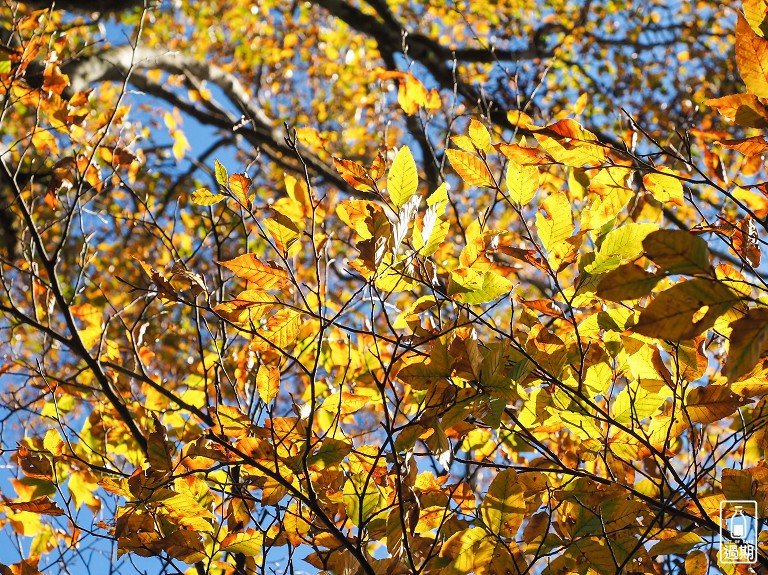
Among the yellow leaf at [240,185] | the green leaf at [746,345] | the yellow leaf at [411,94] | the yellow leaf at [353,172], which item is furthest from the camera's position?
the yellow leaf at [411,94]

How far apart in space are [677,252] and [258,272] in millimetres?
761

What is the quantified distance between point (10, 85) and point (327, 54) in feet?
23.0

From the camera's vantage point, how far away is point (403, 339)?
1.27 m

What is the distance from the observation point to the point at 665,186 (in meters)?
1.39

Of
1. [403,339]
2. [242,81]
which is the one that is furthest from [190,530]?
[242,81]

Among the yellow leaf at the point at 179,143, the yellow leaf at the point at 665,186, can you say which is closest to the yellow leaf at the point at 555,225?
the yellow leaf at the point at 665,186

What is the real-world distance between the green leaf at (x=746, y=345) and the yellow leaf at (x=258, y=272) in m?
0.80

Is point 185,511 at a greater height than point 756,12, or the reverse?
point 756,12

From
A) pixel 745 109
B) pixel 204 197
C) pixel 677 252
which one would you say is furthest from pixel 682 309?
pixel 204 197

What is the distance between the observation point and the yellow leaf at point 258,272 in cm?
124

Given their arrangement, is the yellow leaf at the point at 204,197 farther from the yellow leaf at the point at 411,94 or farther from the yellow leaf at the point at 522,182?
the yellow leaf at the point at 411,94

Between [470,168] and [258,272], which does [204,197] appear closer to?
[258,272]

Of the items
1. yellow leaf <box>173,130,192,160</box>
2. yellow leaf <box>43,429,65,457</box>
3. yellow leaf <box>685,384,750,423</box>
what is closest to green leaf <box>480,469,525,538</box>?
yellow leaf <box>685,384,750,423</box>

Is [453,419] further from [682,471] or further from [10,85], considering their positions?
[682,471]
